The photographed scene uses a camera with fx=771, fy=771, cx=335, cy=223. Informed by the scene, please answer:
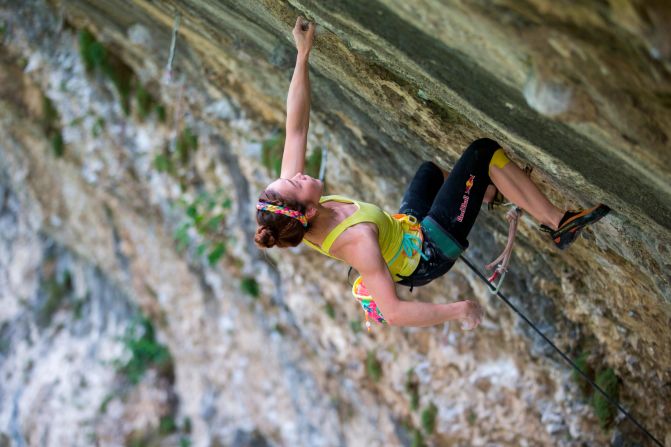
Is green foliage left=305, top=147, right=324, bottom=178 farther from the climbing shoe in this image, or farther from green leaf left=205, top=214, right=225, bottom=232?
the climbing shoe

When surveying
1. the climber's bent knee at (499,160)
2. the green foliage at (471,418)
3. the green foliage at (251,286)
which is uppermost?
the climber's bent knee at (499,160)

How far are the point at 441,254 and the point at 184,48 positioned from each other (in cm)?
405

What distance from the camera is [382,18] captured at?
2730 mm

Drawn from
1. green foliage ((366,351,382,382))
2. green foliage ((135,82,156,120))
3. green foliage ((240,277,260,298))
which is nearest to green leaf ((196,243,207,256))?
green foliage ((240,277,260,298))

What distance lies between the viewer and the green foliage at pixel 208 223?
27.4 feet

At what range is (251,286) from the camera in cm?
867

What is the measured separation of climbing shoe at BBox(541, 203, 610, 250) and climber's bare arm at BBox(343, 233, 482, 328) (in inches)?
21.7

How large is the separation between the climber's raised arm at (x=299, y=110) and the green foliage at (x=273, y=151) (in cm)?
340

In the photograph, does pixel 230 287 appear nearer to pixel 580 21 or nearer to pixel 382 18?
pixel 382 18

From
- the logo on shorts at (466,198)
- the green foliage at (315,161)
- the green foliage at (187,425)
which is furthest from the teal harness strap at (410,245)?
the green foliage at (187,425)

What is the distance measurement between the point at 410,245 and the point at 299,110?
32.8 inches

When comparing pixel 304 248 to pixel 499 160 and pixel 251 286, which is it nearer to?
pixel 251 286

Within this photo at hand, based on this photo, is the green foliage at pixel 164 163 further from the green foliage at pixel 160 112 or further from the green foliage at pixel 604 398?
the green foliage at pixel 604 398

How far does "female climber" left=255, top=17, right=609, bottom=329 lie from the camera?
10.7ft
